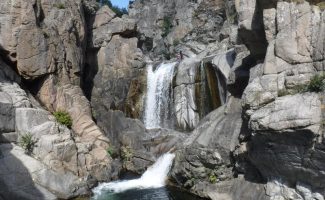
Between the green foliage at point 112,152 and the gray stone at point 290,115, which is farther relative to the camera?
the green foliage at point 112,152

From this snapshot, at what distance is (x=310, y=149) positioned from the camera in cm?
1494

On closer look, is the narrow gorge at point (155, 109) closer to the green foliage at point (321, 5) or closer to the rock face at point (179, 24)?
the green foliage at point (321, 5)

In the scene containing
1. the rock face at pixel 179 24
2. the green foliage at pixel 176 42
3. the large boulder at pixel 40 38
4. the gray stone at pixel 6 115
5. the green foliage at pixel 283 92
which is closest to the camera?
the green foliage at pixel 283 92

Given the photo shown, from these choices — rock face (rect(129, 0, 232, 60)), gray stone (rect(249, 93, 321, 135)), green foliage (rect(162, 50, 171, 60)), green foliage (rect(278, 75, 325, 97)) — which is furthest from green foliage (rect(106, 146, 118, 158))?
green foliage (rect(162, 50, 171, 60))

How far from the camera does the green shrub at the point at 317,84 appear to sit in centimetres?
1544

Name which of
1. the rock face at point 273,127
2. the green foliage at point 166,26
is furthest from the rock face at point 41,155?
the green foliage at point 166,26

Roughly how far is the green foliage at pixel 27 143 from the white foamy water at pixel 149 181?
4487 millimetres

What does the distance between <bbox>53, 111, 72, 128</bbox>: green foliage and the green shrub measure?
57.0ft

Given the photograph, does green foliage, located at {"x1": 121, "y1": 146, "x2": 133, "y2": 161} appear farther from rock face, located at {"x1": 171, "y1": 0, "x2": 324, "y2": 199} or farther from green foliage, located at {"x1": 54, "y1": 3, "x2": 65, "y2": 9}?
green foliage, located at {"x1": 54, "y1": 3, "x2": 65, "y2": 9}

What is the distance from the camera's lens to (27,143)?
22859 mm

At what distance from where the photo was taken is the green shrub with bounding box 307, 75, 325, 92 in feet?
50.6

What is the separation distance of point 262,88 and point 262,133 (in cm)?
229

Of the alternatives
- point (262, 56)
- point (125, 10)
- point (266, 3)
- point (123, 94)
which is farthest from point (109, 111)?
point (125, 10)

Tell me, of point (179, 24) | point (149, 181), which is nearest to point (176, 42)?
point (179, 24)
